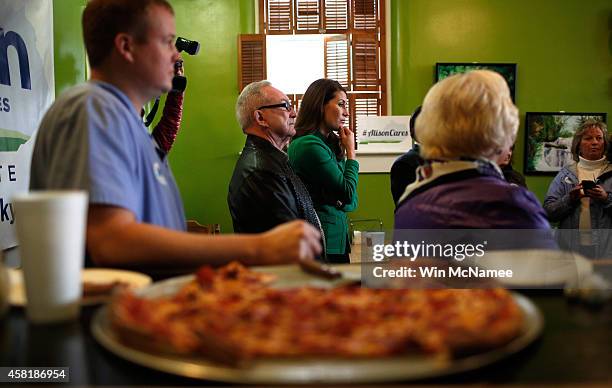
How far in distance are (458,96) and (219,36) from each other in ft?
12.3

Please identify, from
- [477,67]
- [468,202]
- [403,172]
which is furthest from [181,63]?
[477,67]

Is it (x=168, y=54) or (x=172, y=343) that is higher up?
(x=168, y=54)

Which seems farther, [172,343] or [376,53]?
[376,53]

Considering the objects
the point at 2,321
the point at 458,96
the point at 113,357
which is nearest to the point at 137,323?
the point at 113,357

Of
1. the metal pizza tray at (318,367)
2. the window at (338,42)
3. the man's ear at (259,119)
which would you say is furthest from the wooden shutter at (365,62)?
the metal pizza tray at (318,367)

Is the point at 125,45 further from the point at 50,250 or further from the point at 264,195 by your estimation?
the point at 264,195

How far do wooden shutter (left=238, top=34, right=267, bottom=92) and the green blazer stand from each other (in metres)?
2.13

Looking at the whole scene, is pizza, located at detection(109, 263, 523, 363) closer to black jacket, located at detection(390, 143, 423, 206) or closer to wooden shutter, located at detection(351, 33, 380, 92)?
black jacket, located at detection(390, 143, 423, 206)

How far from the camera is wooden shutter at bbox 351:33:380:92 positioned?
5.09 metres

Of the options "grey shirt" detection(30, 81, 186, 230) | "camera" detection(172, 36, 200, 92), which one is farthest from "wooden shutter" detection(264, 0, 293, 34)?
"grey shirt" detection(30, 81, 186, 230)

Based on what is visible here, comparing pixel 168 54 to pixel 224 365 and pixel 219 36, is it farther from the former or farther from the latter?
pixel 219 36

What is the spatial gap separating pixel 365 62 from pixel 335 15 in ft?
1.54

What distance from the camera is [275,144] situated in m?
2.89

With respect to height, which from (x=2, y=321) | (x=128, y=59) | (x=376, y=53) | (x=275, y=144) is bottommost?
(x=2, y=321)
